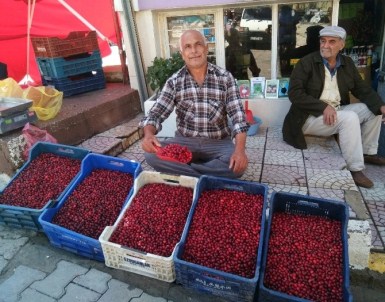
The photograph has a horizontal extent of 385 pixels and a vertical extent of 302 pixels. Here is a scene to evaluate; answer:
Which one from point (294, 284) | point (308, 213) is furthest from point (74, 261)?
point (308, 213)

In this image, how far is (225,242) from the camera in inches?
84.0

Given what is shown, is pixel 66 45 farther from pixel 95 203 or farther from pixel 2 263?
pixel 2 263

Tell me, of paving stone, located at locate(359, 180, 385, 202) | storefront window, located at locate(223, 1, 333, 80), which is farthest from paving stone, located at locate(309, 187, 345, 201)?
storefront window, located at locate(223, 1, 333, 80)

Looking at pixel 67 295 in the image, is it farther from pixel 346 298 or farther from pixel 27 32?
pixel 27 32

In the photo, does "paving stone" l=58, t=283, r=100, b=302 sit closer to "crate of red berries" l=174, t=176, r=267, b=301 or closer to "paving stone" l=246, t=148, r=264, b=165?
"crate of red berries" l=174, t=176, r=267, b=301

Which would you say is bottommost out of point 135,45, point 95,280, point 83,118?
point 95,280

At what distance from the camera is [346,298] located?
1765mm

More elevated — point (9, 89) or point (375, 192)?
point (9, 89)

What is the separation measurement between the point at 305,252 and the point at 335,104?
2.16m

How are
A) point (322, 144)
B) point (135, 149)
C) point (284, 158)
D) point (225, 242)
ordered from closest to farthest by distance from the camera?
point (225, 242) < point (284, 158) < point (322, 144) < point (135, 149)

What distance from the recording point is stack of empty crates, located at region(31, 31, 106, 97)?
462 cm

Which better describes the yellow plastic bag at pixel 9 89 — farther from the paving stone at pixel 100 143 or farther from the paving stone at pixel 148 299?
the paving stone at pixel 148 299

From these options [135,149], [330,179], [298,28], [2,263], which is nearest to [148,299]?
[2,263]

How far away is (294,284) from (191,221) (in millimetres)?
789
